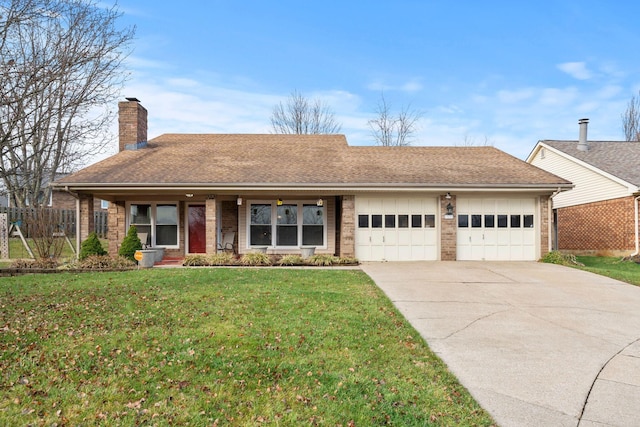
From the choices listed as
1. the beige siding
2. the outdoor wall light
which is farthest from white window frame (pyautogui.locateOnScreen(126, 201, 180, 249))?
the beige siding

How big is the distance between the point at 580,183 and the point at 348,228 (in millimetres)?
12483

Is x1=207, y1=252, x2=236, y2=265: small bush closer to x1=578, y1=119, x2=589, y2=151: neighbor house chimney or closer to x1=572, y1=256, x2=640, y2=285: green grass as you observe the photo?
x1=572, y1=256, x2=640, y2=285: green grass

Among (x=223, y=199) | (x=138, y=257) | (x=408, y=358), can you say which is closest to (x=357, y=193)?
(x=223, y=199)

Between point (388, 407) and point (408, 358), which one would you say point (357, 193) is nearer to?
point (408, 358)

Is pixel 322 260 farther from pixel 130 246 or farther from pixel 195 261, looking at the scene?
pixel 130 246

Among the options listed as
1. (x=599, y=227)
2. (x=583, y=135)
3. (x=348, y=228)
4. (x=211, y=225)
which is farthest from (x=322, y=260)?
(x=583, y=135)

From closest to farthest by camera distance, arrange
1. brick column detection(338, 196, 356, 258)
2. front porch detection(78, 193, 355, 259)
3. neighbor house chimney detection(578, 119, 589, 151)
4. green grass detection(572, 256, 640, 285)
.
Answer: green grass detection(572, 256, 640, 285) < brick column detection(338, 196, 356, 258) < front porch detection(78, 193, 355, 259) < neighbor house chimney detection(578, 119, 589, 151)

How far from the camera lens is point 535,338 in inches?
227

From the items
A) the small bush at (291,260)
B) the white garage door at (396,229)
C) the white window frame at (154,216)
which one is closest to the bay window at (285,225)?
the white garage door at (396,229)

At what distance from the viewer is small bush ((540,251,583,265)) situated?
1347cm

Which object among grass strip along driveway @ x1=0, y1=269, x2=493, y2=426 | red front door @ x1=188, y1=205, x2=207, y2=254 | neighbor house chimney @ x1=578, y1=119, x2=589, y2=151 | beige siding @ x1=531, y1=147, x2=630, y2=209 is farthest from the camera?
neighbor house chimney @ x1=578, y1=119, x2=589, y2=151

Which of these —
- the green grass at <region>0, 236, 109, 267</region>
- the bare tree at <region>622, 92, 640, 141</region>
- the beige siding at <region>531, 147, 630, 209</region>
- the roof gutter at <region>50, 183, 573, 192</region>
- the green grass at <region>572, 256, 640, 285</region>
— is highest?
the bare tree at <region>622, 92, 640, 141</region>

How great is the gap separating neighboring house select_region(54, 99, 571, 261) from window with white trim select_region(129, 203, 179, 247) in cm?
4

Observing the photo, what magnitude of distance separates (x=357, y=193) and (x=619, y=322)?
8.36 meters
